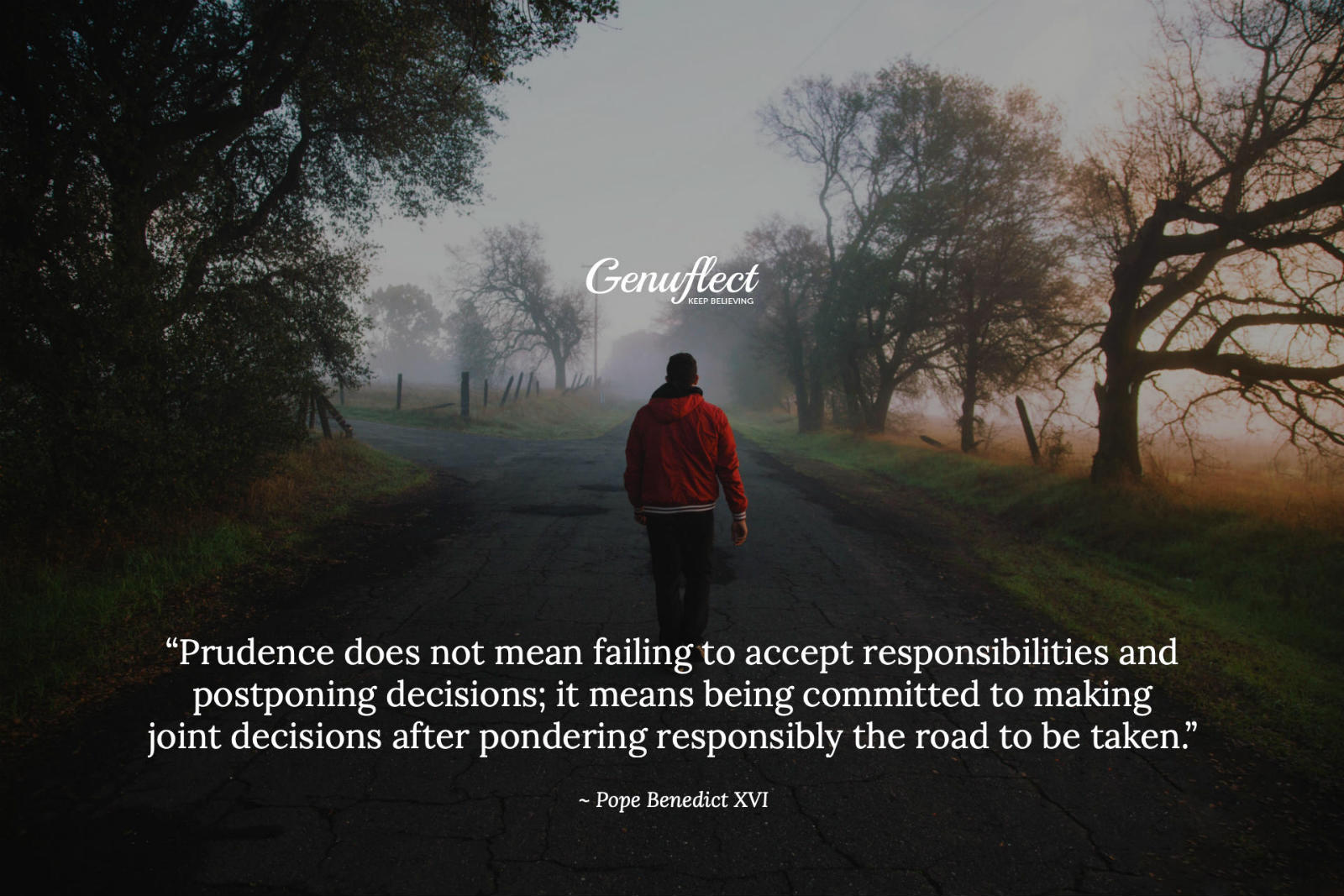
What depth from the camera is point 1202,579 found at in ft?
23.8

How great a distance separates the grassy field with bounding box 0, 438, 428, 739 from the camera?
→ 391 cm

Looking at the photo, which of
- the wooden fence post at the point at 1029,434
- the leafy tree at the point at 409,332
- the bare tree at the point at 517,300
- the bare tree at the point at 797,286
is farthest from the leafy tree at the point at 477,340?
the leafy tree at the point at 409,332

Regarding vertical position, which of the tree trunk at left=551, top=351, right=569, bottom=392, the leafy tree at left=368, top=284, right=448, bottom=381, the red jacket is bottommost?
the red jacket

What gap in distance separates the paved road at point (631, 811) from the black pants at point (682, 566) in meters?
0.36

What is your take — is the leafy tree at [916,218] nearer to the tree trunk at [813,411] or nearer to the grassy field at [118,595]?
the tree trunk at [813,411]

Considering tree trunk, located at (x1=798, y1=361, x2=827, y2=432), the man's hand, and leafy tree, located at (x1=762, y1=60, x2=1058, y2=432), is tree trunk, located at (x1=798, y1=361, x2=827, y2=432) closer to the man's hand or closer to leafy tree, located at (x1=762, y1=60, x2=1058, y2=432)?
leafy tree, located at (x1=762, y1=60, x2=1058, y2=432)

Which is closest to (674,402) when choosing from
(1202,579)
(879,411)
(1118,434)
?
(1202,579)

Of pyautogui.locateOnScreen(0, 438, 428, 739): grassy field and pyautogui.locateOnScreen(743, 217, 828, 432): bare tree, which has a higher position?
pyautogui.locateOnScreen(743, 217, 828, 432): bare tree

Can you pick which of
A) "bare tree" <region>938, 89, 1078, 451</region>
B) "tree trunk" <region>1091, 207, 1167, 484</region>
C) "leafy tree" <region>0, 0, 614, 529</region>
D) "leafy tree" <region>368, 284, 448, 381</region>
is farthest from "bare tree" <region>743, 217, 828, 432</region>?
"leafy tree" <region>368, 284, 448, 381</region>

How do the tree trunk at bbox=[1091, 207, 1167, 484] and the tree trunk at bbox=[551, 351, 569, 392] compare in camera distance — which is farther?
the tree trunk at bbox=[551, 351, 569, 392]

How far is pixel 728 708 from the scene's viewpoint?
387 cm

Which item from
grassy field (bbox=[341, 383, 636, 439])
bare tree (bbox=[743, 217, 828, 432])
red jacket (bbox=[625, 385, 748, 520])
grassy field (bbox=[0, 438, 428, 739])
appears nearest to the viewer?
grassy field (bbox=[0, 438, 428, 739])

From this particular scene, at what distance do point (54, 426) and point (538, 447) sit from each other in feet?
44.2

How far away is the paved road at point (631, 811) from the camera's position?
2.51 m
